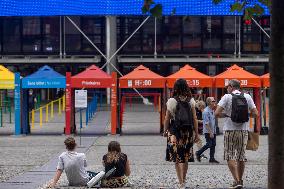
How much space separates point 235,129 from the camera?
9.48 meters

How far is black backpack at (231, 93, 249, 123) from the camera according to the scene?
9.37 m

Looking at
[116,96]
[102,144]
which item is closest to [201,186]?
[102,144]

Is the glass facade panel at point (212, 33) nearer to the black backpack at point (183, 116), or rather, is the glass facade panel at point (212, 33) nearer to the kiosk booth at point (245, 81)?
the kiosk booth at point (245, 81)

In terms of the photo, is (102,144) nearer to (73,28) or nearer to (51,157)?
(51,157)

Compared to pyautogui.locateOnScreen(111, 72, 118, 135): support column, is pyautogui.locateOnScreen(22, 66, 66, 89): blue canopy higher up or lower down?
higher up

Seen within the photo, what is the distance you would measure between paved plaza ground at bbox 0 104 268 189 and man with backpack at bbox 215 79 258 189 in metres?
0.88

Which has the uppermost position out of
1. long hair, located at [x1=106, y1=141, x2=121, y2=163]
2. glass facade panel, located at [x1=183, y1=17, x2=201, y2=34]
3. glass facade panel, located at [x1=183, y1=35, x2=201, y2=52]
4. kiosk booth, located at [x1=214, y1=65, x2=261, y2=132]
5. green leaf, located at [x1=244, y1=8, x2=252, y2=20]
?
glass facade panel, located at [x1=183, y1=17, x2=201, y2=34]

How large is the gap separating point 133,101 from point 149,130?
18.5 meters

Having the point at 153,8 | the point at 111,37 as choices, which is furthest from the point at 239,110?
the point at 111,37

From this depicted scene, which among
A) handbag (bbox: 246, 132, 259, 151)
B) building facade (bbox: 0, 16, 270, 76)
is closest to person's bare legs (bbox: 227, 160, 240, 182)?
handbag (bbox: 246, 132, 259, 151)

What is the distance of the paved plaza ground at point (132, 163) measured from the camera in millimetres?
10883

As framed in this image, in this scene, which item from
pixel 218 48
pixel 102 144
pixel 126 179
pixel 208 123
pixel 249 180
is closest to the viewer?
pixel 126 179

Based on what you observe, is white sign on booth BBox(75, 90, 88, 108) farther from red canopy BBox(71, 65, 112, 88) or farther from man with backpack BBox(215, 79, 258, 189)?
man with backpack BBox(215, 79, 258, 189)

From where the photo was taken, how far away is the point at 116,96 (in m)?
21.7
